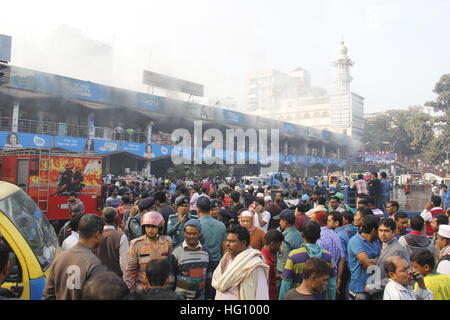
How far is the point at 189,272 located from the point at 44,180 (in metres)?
8.26

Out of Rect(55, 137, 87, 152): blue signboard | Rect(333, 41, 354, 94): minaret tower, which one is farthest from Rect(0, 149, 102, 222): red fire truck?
Rect(333, 41, 354, 94): minaret tower

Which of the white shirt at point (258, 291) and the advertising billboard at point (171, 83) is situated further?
the advertising billboard at point (171, 83)

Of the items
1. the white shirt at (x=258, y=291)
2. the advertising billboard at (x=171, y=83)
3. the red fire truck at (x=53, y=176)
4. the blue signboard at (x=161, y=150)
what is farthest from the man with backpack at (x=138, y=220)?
the advertising billboard at (x=171, y=83)

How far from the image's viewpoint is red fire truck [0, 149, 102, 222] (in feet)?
32.6

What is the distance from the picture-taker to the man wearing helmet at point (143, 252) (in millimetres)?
3377

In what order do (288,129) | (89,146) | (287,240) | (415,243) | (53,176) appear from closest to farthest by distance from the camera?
1. (415,243)
2. (287,240)
3. (53,176)
4. (89,146)
5. (288,129)

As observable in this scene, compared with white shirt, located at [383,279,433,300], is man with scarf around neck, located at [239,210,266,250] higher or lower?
higher

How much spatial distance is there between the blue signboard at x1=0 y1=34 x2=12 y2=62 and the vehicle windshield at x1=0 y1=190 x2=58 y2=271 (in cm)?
1997

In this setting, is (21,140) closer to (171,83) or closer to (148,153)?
(148,153)

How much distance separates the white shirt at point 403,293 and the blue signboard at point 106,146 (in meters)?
22.4

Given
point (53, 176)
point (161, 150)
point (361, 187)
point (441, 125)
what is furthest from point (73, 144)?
point (441, 125)

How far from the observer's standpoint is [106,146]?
23438 mm

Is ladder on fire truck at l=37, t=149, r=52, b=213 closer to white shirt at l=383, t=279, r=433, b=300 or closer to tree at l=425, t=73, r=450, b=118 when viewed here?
white shirt at l=383, t=279, r=433, b=300

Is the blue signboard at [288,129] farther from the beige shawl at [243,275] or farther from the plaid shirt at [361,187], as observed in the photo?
the beige shawl at [243,275]
